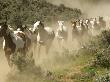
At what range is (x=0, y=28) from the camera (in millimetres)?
16453

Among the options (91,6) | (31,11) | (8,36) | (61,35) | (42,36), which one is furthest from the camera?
(91,6)

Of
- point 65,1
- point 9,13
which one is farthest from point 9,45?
point 65,1

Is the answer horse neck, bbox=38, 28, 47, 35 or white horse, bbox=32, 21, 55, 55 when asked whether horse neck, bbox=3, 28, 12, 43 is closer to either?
white horse, bbox=32, 21, 55, 55

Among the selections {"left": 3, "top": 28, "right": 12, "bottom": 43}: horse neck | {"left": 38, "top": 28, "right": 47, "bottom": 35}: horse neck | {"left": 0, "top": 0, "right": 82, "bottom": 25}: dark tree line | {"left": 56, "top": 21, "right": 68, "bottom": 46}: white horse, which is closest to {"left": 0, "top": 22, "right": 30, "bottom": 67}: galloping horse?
{"left": 3, "top": 28, "right": 12, "bottom": 43}: horse neck

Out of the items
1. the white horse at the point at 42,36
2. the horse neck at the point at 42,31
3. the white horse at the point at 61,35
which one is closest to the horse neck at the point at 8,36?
the white horse at the point at 42,36

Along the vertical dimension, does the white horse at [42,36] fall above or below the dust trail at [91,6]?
below

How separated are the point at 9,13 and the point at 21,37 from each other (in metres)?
22.8

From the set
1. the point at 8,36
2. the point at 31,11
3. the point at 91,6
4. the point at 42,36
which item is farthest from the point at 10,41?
the point at 91,6

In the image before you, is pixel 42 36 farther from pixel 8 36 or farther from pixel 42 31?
pixel 8 36

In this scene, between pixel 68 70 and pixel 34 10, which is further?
pixel 34 10

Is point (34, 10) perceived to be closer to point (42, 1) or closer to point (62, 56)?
point (42, 1)

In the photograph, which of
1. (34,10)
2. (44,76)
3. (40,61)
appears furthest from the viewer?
A: (34,10)

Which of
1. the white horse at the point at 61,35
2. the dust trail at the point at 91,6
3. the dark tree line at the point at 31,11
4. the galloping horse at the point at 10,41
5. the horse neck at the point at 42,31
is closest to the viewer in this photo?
the galloping horse at the point at 10,41

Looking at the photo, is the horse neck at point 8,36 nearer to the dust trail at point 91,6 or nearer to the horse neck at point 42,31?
the horse neck at point 42,31
